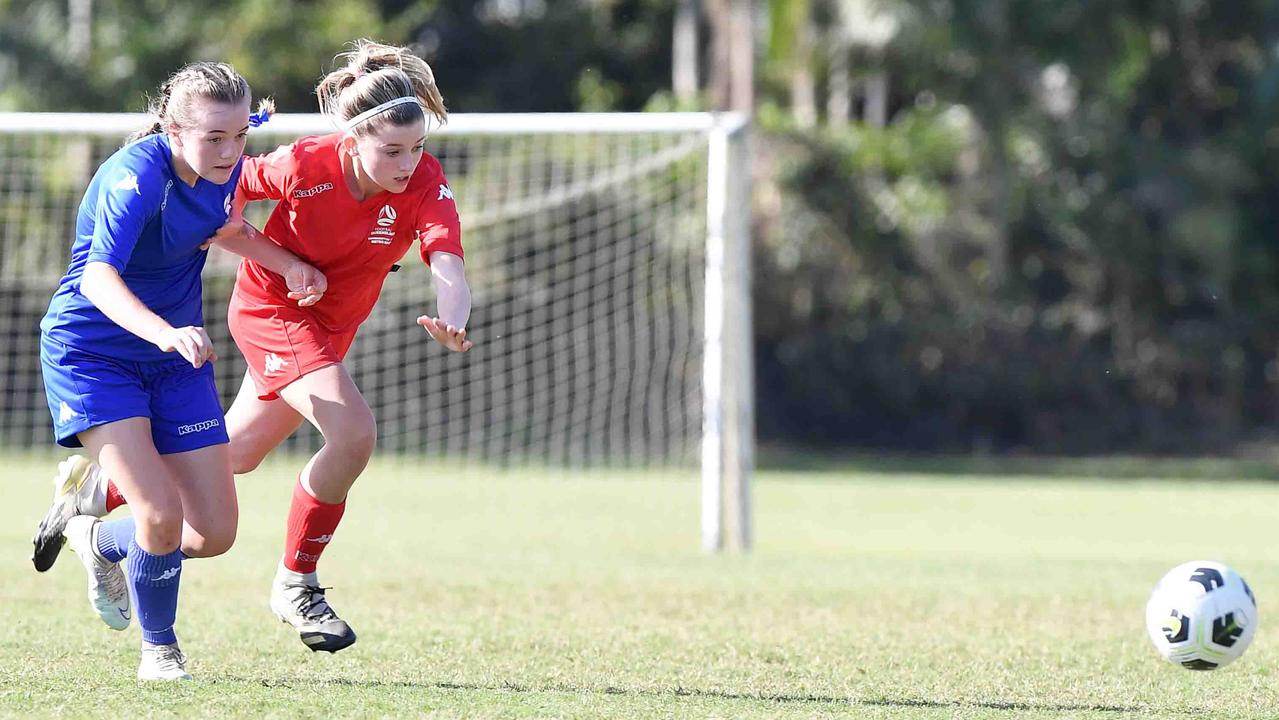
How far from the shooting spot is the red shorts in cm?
550

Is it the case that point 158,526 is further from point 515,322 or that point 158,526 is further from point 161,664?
point 515,322

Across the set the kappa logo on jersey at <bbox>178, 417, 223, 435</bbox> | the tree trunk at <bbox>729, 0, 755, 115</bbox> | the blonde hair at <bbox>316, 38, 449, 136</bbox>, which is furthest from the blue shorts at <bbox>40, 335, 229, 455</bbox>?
the tree trunk at <bbox>729, 0, 755, 115</bbox>

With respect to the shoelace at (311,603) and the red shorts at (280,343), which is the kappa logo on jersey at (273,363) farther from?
the shoelace at (311,603)

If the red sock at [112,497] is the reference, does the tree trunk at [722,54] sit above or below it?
above

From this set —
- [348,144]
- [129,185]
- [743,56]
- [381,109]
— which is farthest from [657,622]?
[743,56]

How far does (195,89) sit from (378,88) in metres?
0.61

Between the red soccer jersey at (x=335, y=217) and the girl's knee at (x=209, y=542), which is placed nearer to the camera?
the girl's knee at (x=209, y=542)

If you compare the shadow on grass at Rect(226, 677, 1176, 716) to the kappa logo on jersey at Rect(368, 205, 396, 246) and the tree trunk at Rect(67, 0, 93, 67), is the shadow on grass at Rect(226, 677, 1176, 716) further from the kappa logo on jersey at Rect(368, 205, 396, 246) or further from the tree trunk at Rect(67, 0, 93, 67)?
the tree trunk at Rect(67, 0, 93, 67)

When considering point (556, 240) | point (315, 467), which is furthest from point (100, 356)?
point (556, 240)

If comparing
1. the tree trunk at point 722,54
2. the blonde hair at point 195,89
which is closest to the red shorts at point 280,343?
the blonde hair at point 195,89

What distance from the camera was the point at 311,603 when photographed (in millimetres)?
5613

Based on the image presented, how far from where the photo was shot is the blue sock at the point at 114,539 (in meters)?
5.37

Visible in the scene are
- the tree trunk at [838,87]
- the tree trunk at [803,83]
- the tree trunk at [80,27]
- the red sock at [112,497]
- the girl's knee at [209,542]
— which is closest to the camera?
the girl's knee at [209,542]

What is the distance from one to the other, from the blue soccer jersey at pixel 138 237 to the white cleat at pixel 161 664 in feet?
2.94
